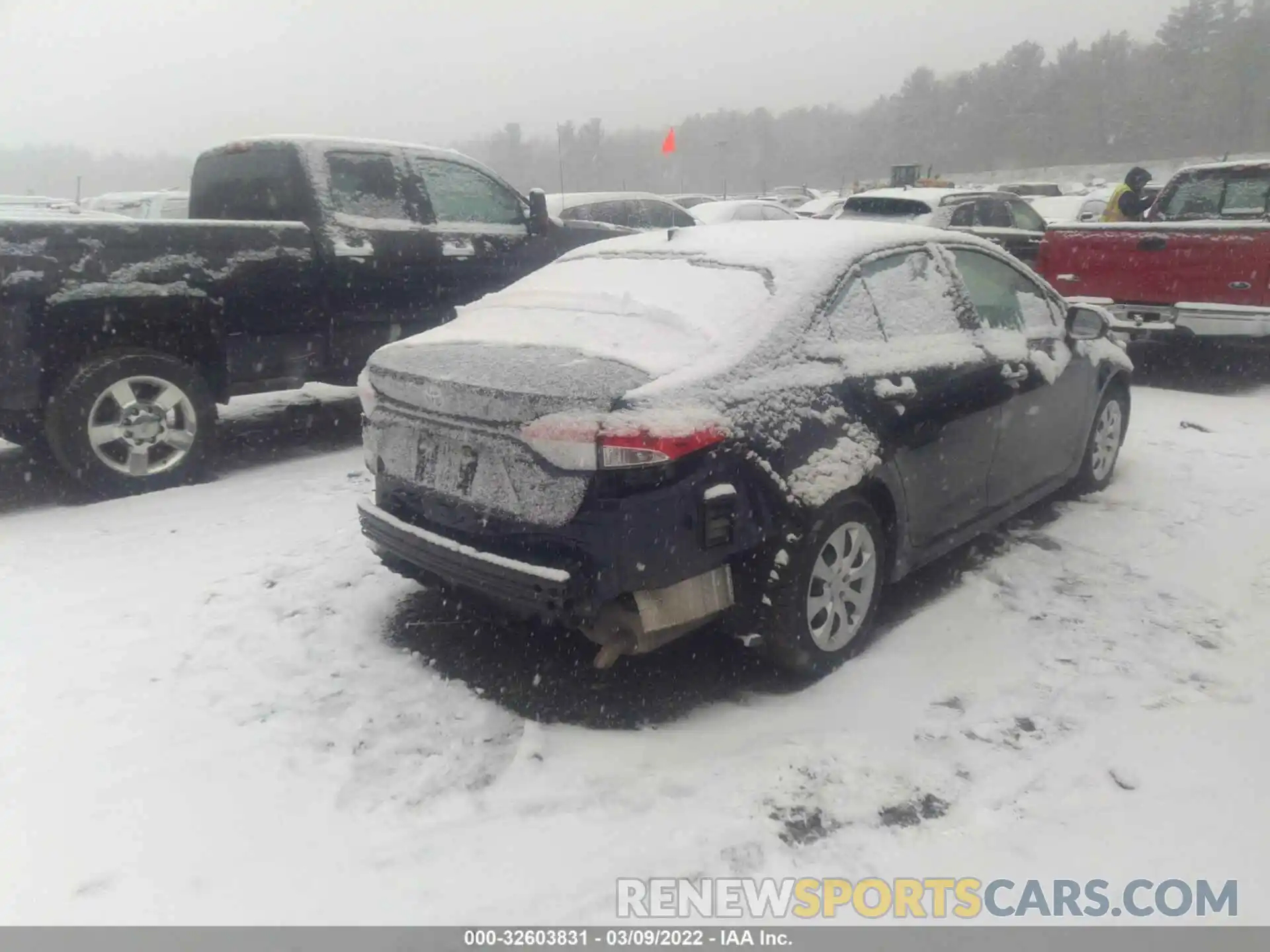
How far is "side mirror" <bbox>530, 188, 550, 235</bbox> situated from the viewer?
7.47 metres

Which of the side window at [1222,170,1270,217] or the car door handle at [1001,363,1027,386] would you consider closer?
the car door handle at [1001,363,1027,386]

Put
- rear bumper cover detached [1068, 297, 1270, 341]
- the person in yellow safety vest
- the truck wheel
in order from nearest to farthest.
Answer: the truck wheel < rear bumper cover detached [1068, 297, 1270, 341] < the person in yellow safety vest

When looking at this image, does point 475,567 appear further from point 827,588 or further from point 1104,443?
point 1104,443

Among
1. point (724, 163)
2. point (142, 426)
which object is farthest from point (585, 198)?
point (724, 163)

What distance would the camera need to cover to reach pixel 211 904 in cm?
245

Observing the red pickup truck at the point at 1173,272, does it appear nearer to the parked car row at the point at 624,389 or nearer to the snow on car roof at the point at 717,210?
the parked car row at the point at 624,389

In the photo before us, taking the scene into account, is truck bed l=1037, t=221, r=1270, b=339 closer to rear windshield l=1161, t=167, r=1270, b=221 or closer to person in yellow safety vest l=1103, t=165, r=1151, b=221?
rear windshield l=1161, t=167, r=1270, b=221

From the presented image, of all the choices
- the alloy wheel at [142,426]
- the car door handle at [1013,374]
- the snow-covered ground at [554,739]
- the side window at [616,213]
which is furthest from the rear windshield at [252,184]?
the side window at [616,213]

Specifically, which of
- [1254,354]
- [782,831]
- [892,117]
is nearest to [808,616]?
[782,831]

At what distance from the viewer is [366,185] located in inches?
260

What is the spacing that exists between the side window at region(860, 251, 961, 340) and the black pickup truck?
3779 millimetres

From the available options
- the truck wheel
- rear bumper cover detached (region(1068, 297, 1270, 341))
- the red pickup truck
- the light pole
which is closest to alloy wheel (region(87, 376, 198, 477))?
the truck wheel

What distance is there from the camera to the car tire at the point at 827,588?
3314mm

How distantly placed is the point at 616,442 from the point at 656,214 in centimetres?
1025
